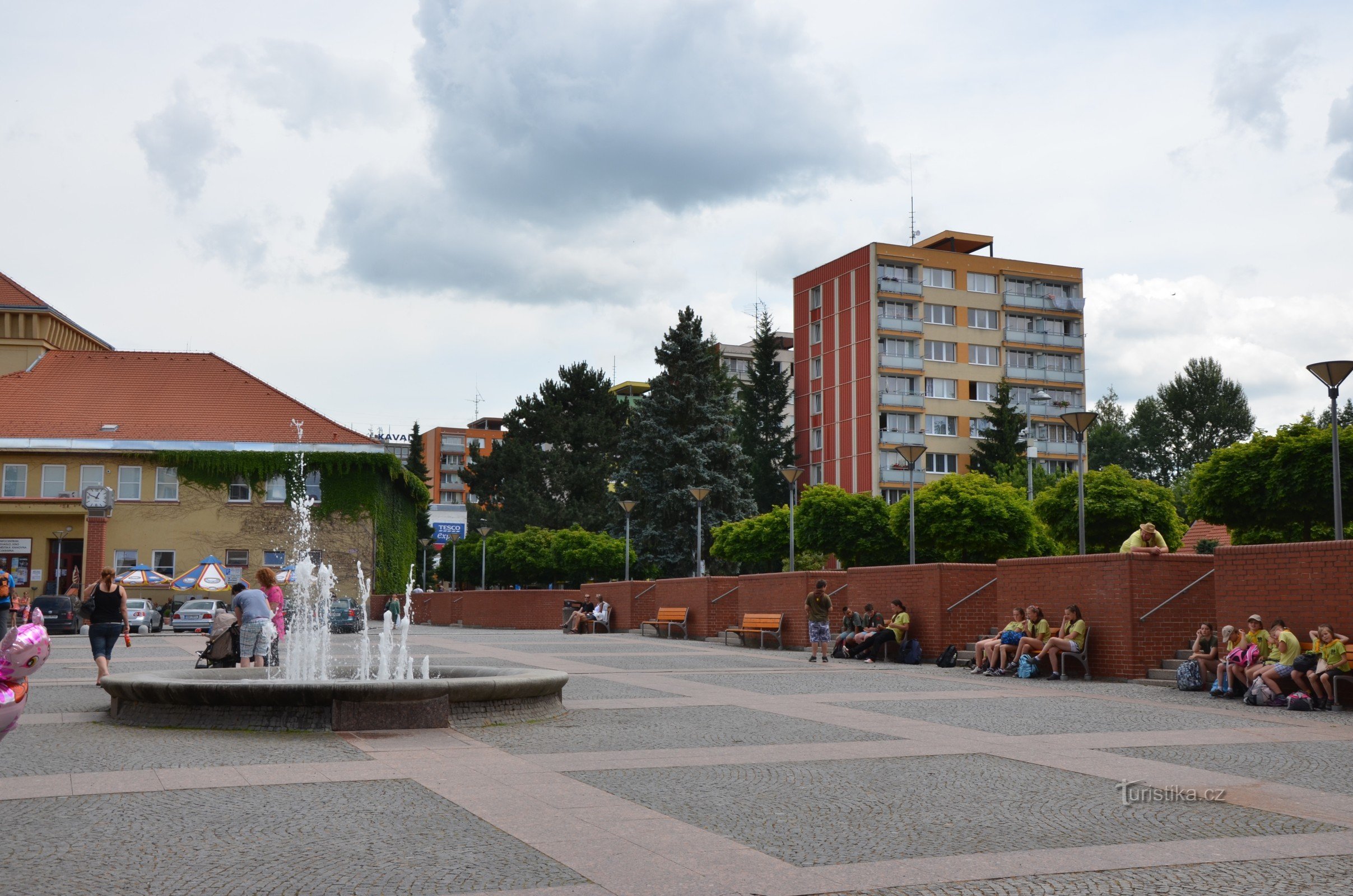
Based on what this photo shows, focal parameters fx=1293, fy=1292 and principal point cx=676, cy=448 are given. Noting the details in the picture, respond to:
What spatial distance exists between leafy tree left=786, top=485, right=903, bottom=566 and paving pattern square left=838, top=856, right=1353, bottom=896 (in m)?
46.0

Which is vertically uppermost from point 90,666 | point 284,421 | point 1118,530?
point 284,421

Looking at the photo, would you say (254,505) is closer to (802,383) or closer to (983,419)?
(802,383)

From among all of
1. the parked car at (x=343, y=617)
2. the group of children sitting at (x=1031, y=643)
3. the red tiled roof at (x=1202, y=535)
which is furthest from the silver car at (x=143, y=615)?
the red tiled roof at (x=1202, y=535)

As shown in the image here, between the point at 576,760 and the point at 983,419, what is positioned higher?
the point at 983,419

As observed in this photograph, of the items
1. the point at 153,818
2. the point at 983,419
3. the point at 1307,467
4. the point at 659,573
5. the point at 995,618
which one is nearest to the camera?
the point at 153,818

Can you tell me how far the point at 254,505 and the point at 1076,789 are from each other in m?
56.9

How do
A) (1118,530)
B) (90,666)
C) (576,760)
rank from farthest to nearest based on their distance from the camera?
1. (1118,530)
2. (90,666)
3. (576,760)

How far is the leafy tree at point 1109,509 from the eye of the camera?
4525 cm

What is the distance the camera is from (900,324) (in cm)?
7888

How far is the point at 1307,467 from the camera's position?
118ft

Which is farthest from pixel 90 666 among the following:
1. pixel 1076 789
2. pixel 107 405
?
pixel 107 405

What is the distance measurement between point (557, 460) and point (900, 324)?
78.7 feet

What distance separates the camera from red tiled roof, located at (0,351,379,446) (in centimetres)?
6138

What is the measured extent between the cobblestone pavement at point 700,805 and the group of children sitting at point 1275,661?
0.75 metres
